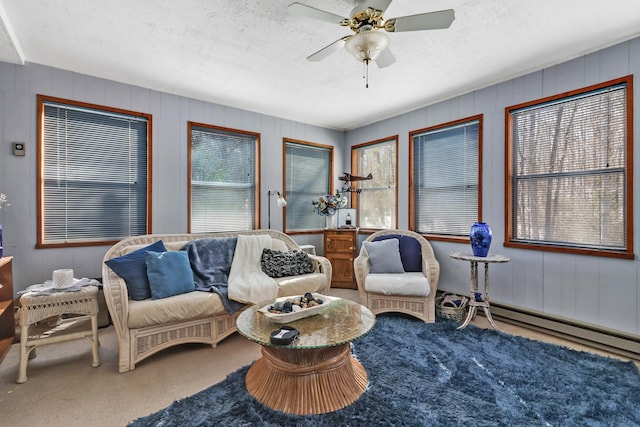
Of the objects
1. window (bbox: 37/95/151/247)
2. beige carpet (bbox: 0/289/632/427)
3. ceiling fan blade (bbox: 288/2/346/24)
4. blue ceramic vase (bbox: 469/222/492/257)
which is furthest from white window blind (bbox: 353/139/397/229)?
window (bbox: 37/95/151/247)

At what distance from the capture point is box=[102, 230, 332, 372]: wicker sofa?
235 cm

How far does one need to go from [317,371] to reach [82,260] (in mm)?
2846

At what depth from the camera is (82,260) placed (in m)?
3.21

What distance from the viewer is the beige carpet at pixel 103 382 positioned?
6.06 feet

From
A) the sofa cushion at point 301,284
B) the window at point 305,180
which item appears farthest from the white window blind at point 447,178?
the sofa cushion at point 301,284

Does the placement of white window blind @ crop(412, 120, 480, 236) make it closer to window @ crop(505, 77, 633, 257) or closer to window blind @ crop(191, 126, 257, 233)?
window @ crop(505, 77, 633, 257)

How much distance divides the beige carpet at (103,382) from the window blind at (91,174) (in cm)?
116

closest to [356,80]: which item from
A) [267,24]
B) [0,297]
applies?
[267,24]

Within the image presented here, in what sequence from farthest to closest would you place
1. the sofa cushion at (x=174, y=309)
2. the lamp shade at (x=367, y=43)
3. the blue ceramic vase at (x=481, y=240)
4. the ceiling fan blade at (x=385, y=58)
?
1. the blue ceramic vase at (x=481, y=240)
2. the sofa cushion at (x=174, y=309)
3. the ceiling fan blade at (x=385, y=58)
4. the lamp shade at (x=367, y=43)

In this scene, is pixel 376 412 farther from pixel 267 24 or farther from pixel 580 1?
pixel 580 1

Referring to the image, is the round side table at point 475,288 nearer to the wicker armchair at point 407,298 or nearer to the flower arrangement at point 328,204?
the wicker armchair at point 407,298

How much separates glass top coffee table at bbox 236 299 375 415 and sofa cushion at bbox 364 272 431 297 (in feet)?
4.17

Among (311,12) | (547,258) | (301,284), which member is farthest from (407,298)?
(311,12)

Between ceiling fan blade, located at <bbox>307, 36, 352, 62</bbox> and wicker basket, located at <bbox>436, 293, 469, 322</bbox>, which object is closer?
ceiling fan blade, located at <bbox>307, 36, 352, 62</bbox>
